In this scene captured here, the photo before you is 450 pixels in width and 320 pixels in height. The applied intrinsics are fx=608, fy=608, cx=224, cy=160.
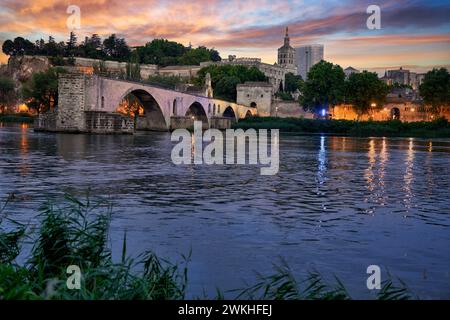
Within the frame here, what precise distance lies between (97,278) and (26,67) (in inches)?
5817

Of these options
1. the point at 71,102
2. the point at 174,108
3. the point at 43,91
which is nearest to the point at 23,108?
the point at 43,91

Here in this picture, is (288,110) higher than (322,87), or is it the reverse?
(322,87)

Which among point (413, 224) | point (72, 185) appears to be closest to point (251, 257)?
point (413, 224)

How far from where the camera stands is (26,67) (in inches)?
5699

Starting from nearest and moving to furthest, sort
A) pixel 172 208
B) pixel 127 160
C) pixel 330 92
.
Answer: pixel 172 208, pixel 127 160, pixel 330 92

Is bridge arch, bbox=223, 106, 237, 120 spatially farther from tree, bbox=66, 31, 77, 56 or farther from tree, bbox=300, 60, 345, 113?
tree, bbox=66, 31, 77, 56

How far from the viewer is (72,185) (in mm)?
16688

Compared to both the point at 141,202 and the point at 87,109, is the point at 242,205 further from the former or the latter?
the point at 87,109

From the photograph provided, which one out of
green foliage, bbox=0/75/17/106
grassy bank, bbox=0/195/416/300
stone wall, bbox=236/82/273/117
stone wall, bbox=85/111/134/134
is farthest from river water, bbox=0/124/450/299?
stone wall, bbox=236/82/273/117

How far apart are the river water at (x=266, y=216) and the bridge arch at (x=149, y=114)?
5169 centimetres

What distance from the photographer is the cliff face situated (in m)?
144

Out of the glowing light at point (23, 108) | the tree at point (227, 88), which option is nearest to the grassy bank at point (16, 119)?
the glowing light at point (23, 108)

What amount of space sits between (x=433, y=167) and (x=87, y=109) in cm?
3788

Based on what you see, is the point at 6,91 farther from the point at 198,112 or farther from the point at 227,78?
the point at 227,78
